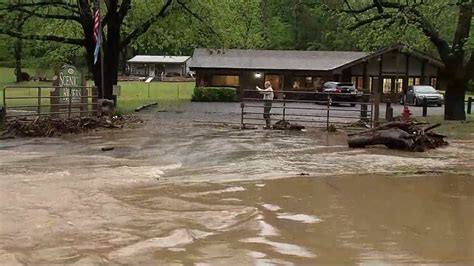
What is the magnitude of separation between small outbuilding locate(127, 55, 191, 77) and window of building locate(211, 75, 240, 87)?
125 ft

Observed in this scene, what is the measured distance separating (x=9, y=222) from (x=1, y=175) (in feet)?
13.1

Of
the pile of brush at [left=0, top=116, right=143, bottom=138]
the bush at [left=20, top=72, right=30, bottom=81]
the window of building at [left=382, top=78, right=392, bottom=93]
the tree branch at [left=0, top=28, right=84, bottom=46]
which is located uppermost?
the tree branch at [left=0, top=28, right=84, bottom=46]

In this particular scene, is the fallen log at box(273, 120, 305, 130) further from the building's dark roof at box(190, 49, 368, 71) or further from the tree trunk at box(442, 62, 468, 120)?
the building's dark roof at box(190, 49, 368, 71)

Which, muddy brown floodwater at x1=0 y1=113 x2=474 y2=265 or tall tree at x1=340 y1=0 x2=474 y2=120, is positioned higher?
tall tree at x1=340 y1=0 x2=474 y2=120

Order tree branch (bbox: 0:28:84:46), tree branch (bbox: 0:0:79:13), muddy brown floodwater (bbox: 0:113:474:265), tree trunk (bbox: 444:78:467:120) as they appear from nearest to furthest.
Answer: muddy brown floodwater (bbox: 0:113:474:265)
tree trunk (bbox: 444:78:467:120)
tree branch (bbox: 0:0:79:13)
tree branch (bbox: 0:28:84:46)

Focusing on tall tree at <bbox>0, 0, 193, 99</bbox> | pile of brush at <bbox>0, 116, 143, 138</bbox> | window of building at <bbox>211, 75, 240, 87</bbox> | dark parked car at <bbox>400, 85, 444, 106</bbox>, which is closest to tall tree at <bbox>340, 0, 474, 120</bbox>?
tall tree at <bbox>0, 0, 193, 99</bbox>

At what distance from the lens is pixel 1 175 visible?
439 inches

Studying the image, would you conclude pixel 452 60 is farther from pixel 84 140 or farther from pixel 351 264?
pixel 351 264

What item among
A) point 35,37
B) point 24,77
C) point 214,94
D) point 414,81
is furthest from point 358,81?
point 24,77

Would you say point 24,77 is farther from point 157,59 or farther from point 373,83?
point 373,83

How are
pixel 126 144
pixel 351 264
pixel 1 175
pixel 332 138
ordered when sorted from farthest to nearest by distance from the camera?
pixel 332 138 < pixel 126 144 < pixel 1 175 < pixel 351 264

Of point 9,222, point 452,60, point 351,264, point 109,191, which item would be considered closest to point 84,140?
point 109,191

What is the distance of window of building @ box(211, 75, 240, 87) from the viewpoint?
47281 millimetres

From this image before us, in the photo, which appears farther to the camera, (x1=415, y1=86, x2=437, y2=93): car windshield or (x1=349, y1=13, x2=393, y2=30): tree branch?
(x1=415, y1=86, x2=437, y2=93): car windshield
